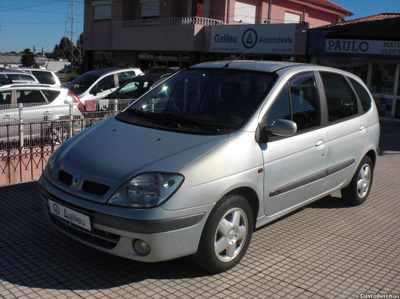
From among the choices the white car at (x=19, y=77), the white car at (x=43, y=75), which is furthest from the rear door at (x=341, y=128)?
the white car at (x=43, y=75)

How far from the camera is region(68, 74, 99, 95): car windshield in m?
14.9

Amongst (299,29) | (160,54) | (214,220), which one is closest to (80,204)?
(214,220)

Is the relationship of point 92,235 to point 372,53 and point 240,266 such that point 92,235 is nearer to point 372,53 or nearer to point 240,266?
point 240,266

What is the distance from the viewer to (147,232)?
3359mm

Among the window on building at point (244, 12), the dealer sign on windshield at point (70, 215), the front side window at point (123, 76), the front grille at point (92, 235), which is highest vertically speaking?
the window on building at point (244, 12)

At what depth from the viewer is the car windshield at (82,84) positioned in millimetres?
14930

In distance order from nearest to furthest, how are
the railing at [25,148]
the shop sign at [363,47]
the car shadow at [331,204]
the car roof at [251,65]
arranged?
the car roof at [251,65] → the car shadow at [331,204] → the railing at [25,148] → the shop sign at [363,47]

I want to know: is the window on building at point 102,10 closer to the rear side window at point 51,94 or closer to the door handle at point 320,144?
the rear side window at point 51,94

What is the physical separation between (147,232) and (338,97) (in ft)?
10.4

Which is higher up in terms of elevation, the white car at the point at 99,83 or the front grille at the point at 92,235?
the white car at the point at 99,83

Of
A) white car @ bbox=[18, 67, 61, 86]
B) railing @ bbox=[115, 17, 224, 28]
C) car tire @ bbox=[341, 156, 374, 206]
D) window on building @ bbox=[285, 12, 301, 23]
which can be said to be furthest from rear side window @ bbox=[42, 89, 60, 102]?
window on building @ bbox=[285, 12, 301, 23]

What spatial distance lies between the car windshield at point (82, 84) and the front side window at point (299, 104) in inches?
439

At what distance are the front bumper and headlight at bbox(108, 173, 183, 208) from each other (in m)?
0.10

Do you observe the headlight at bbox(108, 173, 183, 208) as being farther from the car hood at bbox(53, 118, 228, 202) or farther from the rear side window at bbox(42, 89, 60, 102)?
the rear side window at bbox(42, 89, 60, 102)
